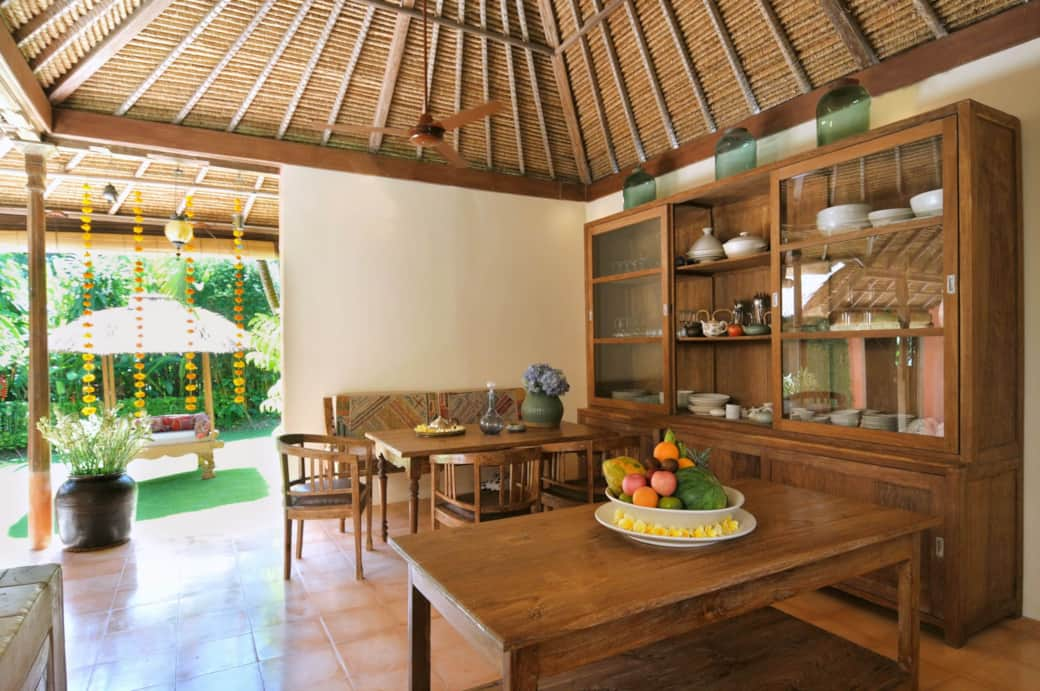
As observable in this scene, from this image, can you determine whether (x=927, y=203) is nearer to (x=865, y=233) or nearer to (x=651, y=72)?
(x=865, y=233)

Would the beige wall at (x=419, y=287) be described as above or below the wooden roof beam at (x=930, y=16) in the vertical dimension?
below

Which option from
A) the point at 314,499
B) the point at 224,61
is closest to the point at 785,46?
the point at 224,61

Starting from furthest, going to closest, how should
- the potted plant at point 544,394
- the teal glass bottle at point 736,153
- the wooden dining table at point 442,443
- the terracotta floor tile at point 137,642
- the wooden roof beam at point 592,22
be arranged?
the wooden roof beam at point 592,22 < the potted plant at point 544,394 < the teal glass bottle at point 736,153 < the wooden dining table at point 442,443 < the terracotta floor tile at point 137,642

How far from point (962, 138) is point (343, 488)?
343 cm

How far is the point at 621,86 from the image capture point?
4551 millimetres

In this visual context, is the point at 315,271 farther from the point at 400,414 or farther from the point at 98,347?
the point at 98,347

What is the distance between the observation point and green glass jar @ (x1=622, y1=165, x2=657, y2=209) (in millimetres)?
4586

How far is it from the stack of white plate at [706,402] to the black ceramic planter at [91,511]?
3809 millimetres

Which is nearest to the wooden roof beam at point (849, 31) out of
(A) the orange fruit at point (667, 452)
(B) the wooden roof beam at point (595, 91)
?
(B) the wooden roof beam at point (595, 91)

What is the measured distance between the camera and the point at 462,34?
430 centimetres

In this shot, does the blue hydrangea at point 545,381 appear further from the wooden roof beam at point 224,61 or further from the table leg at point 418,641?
the wooden roof beam at point 224,61

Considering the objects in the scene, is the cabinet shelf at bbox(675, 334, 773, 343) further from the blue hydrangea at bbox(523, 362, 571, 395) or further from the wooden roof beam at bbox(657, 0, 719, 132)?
the wooden roof beam at bbox(657, 0, 719, 132)

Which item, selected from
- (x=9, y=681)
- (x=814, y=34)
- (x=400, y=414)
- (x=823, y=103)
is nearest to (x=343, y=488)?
(x=400, y=414)

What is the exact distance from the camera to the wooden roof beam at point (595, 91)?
14.1 feet
